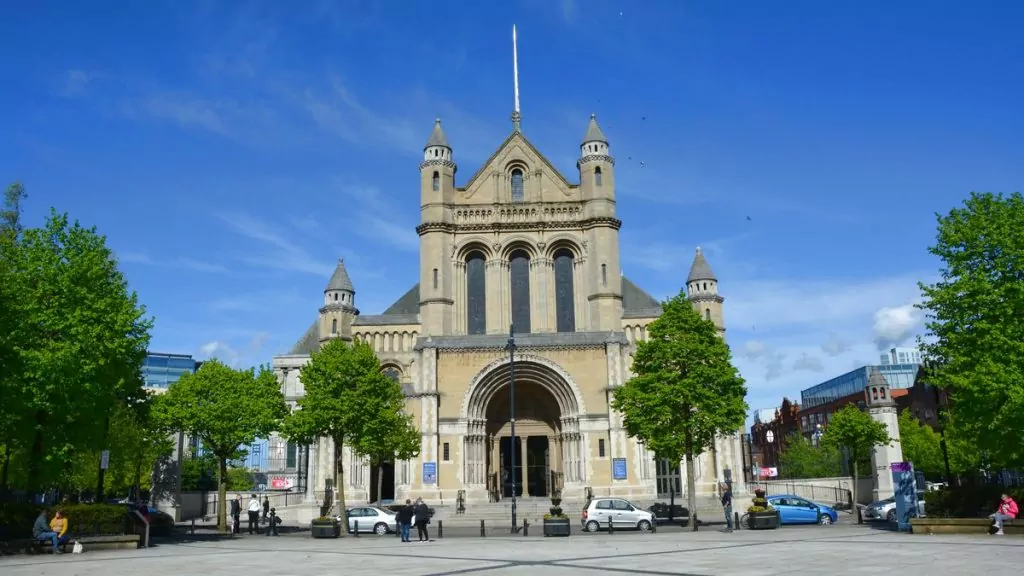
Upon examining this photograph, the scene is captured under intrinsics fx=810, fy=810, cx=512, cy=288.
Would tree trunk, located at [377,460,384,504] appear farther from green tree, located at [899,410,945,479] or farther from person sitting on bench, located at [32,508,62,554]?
green tree, located at [899,410,945,479]

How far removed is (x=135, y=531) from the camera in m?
27.2

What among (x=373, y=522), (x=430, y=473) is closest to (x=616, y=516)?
(x=373, y=522)

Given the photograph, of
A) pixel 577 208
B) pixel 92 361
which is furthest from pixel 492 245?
pixel 92 361

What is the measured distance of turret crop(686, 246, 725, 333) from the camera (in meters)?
50.2

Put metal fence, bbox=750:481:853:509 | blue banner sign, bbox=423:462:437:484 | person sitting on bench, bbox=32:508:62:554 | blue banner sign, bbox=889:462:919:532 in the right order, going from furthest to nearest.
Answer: metal fence, bbox=750:481:853:509, blue banner sign, bbox=423:462:437:484, blue banner sign, bbox=889:462:919:532, person sitting on bench, bbox=32:508:62:554

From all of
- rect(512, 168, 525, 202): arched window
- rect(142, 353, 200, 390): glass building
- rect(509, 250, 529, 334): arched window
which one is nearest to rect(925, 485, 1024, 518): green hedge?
rect(509, 250, 529, 334): arched window

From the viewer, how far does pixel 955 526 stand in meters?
24.7

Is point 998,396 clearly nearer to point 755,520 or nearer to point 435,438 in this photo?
point 755,520

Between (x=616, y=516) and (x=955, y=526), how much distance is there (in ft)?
41.9

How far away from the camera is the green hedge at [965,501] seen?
24984 millimetres

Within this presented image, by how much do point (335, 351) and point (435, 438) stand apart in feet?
35.2

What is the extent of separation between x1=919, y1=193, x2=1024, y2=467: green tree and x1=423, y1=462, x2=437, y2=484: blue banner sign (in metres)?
25.8

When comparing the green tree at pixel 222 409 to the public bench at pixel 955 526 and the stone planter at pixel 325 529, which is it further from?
the public bench at pixel 955 526

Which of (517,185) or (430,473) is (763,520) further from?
(517,185)
